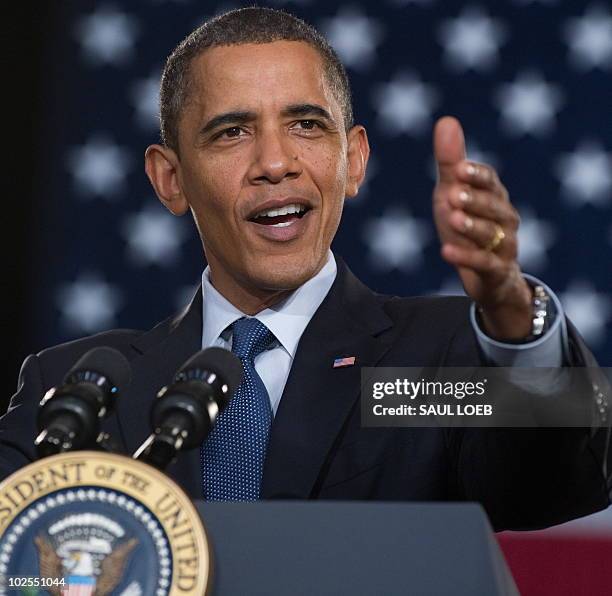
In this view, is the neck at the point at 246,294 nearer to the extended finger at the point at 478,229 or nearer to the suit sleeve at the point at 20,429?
the suit sleeve at the point at 20,429

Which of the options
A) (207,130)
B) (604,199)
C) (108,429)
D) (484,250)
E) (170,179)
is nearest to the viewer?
(484,250)

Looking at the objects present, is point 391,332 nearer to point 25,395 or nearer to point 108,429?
point 108,429

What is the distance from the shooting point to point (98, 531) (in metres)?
0.77

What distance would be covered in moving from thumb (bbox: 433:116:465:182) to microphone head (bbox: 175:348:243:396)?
25cm

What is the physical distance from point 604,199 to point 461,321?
1.14 meters

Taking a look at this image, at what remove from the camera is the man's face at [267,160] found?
154 cm

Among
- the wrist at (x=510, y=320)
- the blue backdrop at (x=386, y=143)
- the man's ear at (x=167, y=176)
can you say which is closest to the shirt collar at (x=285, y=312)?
the man's ear at (x=167, y=176)

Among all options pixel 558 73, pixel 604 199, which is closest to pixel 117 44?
pixel 558 73

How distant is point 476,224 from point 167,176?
3.20 ft

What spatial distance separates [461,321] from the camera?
1.57 metres

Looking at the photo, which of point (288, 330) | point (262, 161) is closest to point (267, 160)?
point (262, 161)

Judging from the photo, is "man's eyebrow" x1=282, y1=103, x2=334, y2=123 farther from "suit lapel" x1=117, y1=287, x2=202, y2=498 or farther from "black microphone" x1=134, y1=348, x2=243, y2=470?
"black microphone" x1=134, y1=348, x2=243, y2=470

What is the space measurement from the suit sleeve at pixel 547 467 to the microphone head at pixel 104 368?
428mm

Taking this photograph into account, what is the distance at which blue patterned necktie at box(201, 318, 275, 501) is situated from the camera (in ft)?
4.58
